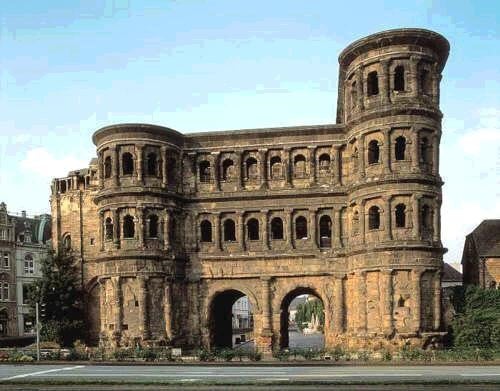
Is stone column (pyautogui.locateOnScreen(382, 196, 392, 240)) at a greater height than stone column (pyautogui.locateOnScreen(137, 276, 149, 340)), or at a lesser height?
greater

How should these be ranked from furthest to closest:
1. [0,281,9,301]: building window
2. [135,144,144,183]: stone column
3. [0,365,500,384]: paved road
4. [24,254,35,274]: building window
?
[24,254,35,274]: building window → [0,281,9,301]: building window → [135,144,144,183]: stone column → [0,365,500,384]: paved road

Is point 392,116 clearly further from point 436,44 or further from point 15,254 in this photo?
point 15,254

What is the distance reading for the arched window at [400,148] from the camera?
133 ft

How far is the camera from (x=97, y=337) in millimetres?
47188

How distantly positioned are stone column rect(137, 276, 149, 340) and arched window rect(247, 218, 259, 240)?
8.32 m

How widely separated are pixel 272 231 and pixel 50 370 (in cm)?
1934

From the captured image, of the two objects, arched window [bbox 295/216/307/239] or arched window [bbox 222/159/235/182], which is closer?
arched window [bbox 295/216/307/239]

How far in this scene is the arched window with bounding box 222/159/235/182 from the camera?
4544 cm

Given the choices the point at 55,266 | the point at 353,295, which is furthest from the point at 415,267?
the point at 55,266

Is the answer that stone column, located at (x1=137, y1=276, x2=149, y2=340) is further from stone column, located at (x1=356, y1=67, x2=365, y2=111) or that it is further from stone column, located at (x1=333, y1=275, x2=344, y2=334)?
stone column, located at (x1=356, y1=67, x2=365, y2=111)

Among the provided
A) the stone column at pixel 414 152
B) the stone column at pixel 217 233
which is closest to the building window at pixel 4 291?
the stone column at pixel 217 233

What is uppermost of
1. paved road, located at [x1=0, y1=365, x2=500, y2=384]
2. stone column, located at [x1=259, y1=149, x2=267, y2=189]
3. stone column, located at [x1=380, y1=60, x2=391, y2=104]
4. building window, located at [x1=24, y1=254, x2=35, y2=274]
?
stone column, located at [x1=380, y1=60, x2=391, y2=104]

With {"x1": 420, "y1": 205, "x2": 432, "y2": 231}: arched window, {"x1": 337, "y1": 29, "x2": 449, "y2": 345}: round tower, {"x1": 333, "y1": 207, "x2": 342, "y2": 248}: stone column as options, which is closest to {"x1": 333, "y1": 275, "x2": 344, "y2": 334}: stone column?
{"x1": 337, "y1": 29, "x2": 449, "y2": 345}: round tower

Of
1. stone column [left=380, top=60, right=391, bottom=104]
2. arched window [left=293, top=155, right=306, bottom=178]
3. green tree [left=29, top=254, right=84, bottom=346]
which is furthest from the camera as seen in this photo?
green tree [left=29, top=254, right=84, bottom=346]
